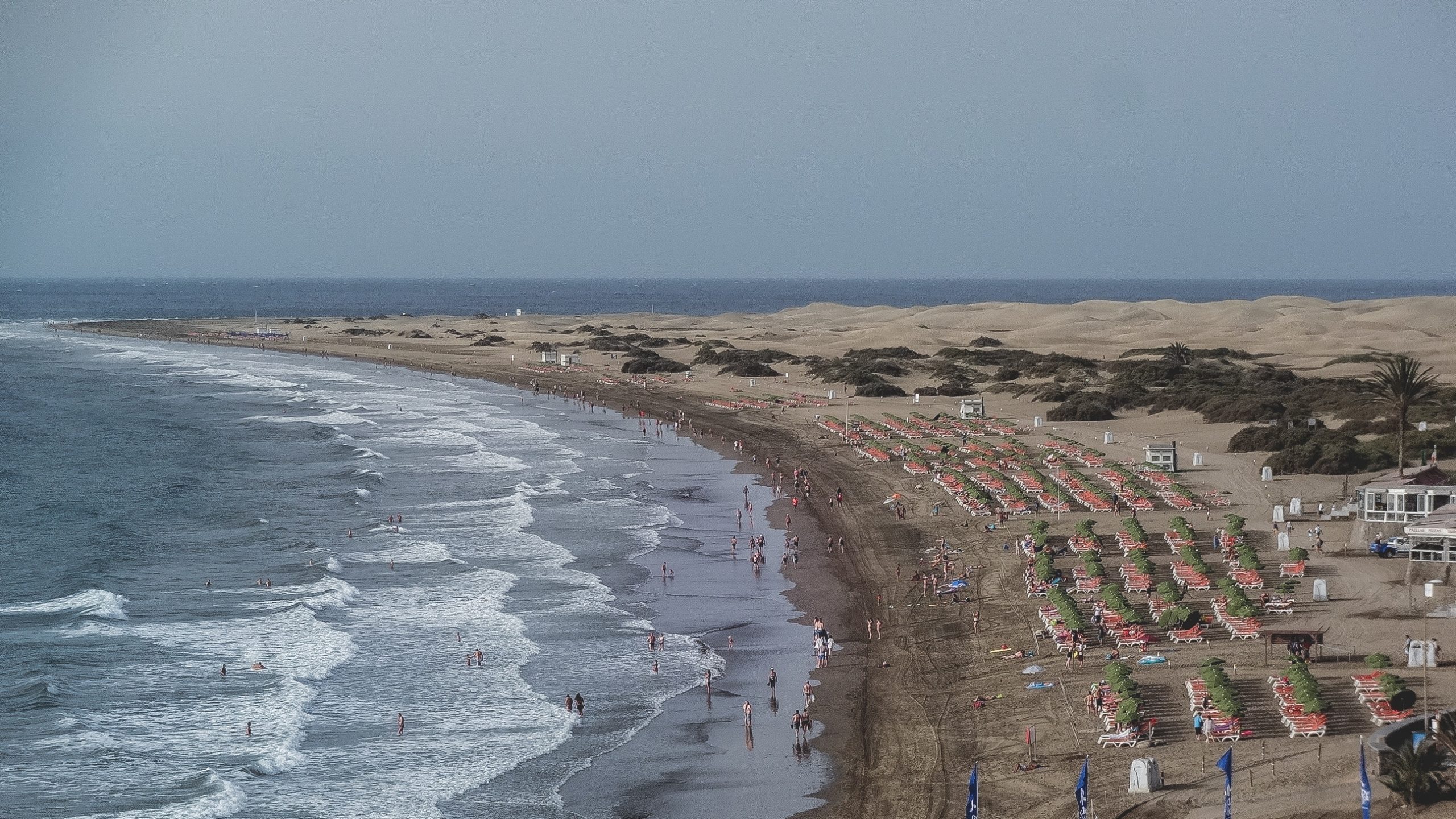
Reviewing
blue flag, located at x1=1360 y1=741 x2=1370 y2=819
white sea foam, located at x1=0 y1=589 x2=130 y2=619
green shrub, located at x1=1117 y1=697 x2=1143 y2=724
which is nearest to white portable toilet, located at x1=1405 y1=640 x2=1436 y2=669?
green shrub, located at x1=1117 y1=697 x2=1143 y2=724

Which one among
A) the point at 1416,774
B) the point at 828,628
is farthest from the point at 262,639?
the point at 1416,774

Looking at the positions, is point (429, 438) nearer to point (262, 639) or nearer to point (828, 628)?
point (262, 639)

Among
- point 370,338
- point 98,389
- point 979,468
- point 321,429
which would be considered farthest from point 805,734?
point 370,338

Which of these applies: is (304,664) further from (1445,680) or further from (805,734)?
(1445,680)

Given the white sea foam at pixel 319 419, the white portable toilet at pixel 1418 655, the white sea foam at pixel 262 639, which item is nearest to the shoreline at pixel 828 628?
the white sea foam at pixel 262 639

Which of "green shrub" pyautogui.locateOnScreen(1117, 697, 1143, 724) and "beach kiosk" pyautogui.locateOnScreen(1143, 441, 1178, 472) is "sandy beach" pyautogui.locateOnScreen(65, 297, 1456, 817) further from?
"beach kiosk" pyautogui.locateOnScreen(1143, 441, 1178, 472)

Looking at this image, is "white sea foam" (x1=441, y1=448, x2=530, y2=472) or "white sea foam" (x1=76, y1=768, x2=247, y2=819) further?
"white sea foam" (x1=441, y1=448, x2=530, y2=472)
